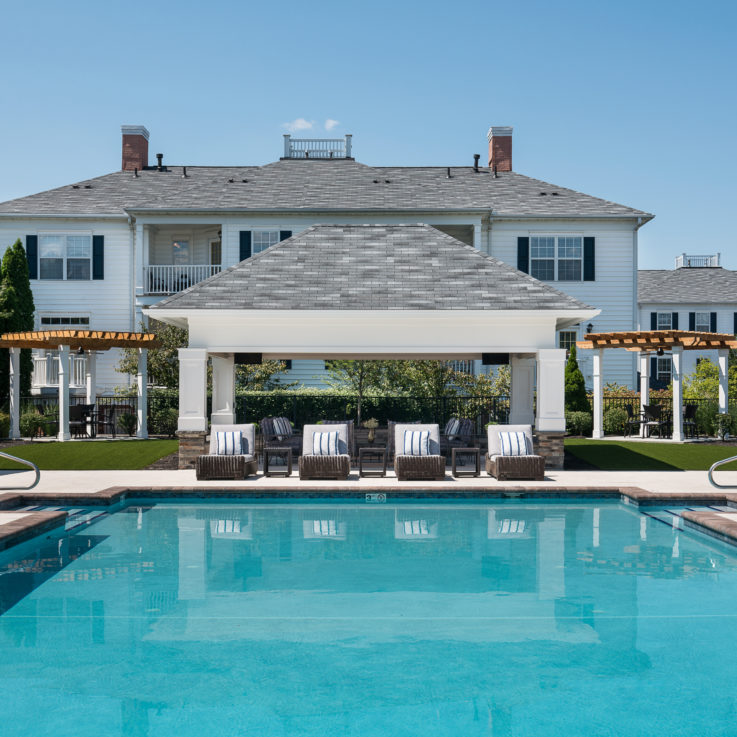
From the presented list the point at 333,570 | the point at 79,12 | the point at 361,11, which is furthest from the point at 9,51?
the point at 333,570

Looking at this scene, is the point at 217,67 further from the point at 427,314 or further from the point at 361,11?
the point at 427,314

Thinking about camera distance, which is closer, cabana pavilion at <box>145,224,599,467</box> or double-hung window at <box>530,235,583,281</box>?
cabana pavilion at <box>145,224,599,467</box>

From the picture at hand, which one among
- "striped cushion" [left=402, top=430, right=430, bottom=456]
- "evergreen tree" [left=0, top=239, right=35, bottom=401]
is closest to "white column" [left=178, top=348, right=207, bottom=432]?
"striped cushion" [left=402, top=430, right=430, bottom=456]

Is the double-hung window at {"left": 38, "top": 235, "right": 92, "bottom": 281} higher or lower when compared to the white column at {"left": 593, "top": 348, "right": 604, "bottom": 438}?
higher

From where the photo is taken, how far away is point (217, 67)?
18125 mm

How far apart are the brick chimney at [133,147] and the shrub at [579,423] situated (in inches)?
793

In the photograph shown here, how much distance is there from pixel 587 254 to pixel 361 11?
1264 cm

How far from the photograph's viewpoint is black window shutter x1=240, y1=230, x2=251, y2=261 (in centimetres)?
2616

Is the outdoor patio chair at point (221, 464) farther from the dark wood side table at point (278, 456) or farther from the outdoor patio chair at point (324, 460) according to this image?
the outdoor patio chair at point (324, 460)

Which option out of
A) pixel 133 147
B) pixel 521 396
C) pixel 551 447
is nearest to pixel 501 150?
pixel 133 147

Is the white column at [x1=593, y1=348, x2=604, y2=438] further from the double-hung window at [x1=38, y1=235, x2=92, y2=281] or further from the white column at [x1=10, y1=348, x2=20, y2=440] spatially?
the double-hung window at [x1=38, y1=235, x2=92, y2=281]

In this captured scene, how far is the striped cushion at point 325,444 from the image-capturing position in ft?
46.6

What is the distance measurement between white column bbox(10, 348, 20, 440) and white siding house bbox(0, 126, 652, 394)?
429 cm

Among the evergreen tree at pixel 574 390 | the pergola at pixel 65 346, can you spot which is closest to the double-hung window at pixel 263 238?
the pergola at pixel 65 346
